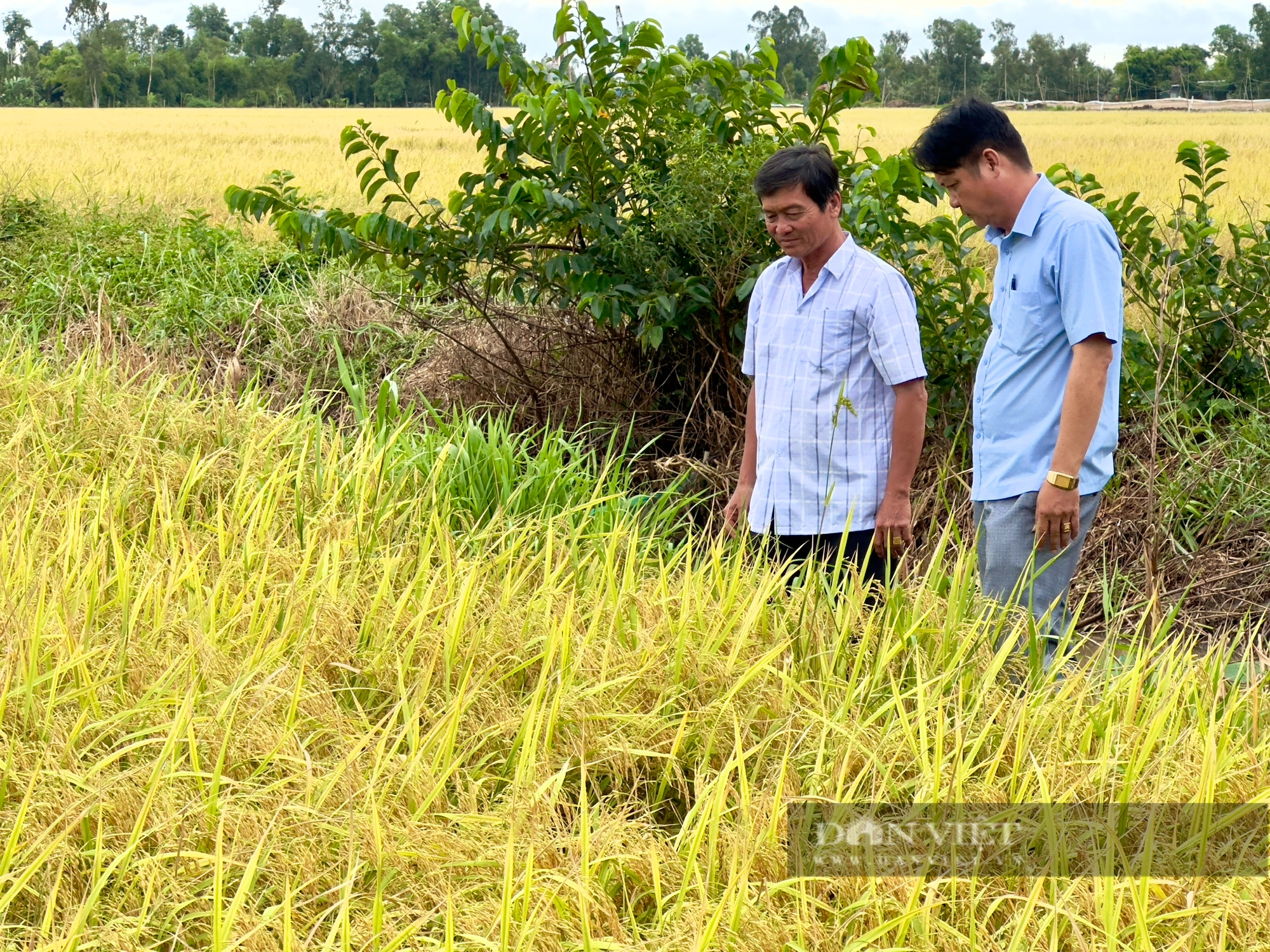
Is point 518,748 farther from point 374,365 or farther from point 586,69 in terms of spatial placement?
point 374,365

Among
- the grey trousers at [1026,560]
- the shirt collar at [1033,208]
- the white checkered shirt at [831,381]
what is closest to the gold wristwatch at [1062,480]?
the grey trousers at [1026,560]

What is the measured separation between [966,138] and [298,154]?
14.5m

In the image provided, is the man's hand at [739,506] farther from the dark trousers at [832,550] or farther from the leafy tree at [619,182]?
the leafy tree at [619,182]

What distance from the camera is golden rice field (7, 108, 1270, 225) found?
10008 mm

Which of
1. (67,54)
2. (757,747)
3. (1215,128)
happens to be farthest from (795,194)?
(67,54)

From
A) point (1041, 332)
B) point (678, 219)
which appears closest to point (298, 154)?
point (678, 219)

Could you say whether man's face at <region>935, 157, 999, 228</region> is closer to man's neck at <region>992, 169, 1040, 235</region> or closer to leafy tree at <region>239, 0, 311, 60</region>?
man's neck at <region>992, 169, 1040, 235</region>

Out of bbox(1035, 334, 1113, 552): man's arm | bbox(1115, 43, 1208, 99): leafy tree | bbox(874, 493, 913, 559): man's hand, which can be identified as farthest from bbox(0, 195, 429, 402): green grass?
bbox(1115, 43, 1208, 99): leafy tree

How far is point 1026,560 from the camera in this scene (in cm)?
267

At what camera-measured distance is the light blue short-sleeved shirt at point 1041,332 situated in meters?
2.43

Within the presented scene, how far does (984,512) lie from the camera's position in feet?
9.07

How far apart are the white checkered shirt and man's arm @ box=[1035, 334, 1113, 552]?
394 millimetres

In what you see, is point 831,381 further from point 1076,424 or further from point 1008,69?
point 1008,69

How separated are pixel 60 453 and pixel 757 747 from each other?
2.97 meters
